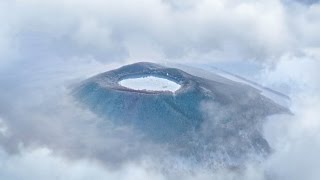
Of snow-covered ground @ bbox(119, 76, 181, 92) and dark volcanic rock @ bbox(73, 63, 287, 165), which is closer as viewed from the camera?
dark volcanic rock @ bbox(73, 63, 287, 165)

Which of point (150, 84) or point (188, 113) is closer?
point (188, 113)

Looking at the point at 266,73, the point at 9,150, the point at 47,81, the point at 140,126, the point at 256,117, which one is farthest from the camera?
the point at 266,73

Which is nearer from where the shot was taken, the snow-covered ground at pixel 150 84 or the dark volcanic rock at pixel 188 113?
the dark volcanic rock at pixel 188 113

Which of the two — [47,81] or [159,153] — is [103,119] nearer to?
[159,153]

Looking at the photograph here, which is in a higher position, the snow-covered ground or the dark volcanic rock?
the snow-covered ground

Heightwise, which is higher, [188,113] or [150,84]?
[150,84]

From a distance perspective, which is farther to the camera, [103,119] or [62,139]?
[103,119]

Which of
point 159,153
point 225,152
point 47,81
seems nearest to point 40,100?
point 47,81

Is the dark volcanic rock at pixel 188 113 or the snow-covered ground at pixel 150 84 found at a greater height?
the snow-covered ground at pixel 150 84
